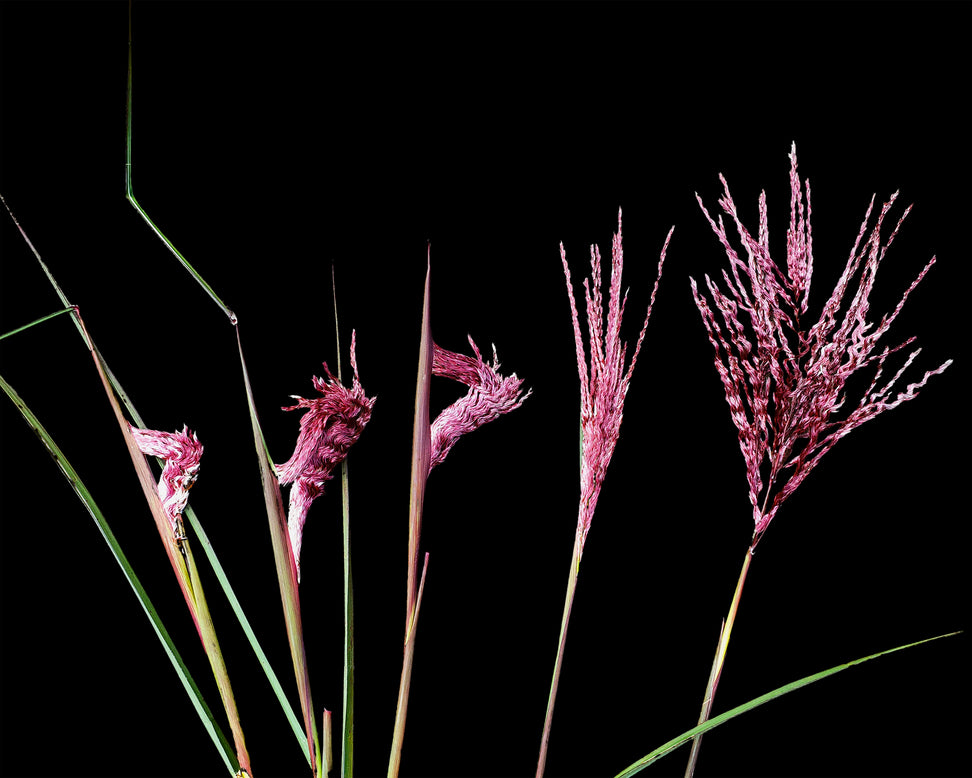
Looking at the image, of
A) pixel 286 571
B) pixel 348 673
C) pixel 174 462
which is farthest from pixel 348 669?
pixel 174 462

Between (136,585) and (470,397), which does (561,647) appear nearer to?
(470,397)

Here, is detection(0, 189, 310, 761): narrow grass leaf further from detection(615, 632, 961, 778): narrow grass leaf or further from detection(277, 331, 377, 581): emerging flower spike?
detection(615, 632, 961, 778): narrow grass leaf

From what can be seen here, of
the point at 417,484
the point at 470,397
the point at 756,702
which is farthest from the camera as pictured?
the point at 470,397

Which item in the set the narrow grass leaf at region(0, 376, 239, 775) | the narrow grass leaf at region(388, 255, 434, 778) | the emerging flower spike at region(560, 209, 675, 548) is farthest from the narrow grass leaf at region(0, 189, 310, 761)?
the emerging flower spike at region(560, 209, 675, 548)

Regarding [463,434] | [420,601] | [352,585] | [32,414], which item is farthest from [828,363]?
[32,414]

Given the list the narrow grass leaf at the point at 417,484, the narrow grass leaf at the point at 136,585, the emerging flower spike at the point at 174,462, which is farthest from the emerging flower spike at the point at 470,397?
the narrow grass leaf at the point at 136,585

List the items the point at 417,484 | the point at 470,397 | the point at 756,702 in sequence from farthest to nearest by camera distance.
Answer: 1. the point at 470,397
2. the point at 417,484
3. the point at 756,702

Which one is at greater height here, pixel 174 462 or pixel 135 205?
pixel 135 205

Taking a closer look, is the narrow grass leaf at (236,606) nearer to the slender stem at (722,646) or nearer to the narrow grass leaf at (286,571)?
the narrow grass leaf at (286,571)
